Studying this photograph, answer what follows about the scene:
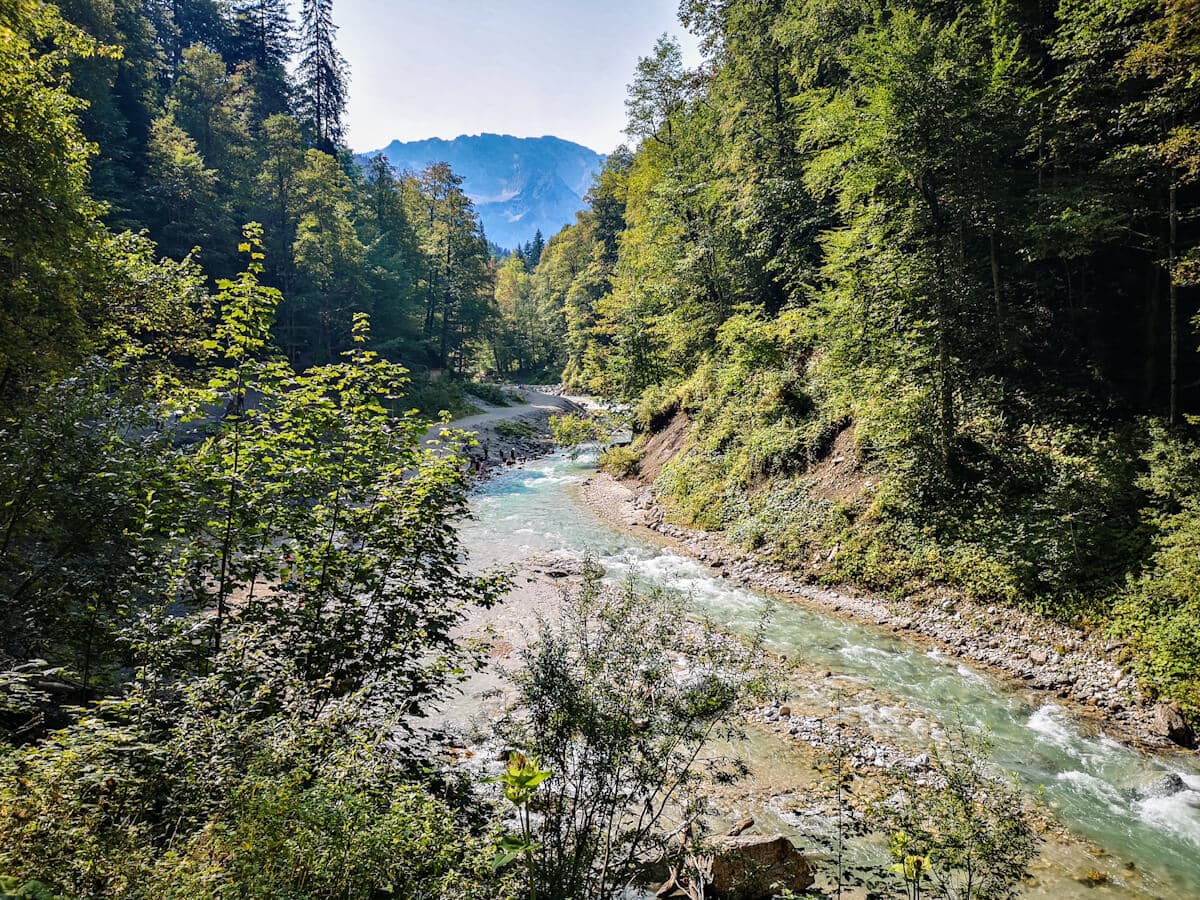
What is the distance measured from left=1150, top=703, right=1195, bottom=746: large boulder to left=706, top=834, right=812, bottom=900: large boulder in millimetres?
5647

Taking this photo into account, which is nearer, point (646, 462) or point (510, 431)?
point (646, 462)

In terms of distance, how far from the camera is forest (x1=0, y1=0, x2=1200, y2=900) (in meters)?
3.35

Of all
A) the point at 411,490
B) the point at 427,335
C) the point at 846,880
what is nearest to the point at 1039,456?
the point at 846,880

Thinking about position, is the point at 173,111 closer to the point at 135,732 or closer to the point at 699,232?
the point at 699,232

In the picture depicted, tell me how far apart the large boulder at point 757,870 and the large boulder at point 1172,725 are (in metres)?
5.65

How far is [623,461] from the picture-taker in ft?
80.2

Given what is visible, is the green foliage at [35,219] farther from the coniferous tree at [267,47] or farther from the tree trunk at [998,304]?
the coniferous tree at [267,47]

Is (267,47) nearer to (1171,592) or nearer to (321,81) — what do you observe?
(321,81)

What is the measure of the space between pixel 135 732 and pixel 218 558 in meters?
1.47

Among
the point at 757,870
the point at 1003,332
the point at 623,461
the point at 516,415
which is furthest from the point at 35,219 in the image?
the point at 516,415

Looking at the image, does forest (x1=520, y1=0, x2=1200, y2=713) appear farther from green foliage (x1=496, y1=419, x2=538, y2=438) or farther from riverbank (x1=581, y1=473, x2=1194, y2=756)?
green foliage (x1=496, y1=419, x2=538, y2=438)

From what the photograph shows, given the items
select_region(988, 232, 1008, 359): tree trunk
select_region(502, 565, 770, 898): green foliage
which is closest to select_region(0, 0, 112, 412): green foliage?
select_region(502, 565, 770, 898): green foliage

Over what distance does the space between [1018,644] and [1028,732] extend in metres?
1.92

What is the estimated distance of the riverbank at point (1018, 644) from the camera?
7.11m
